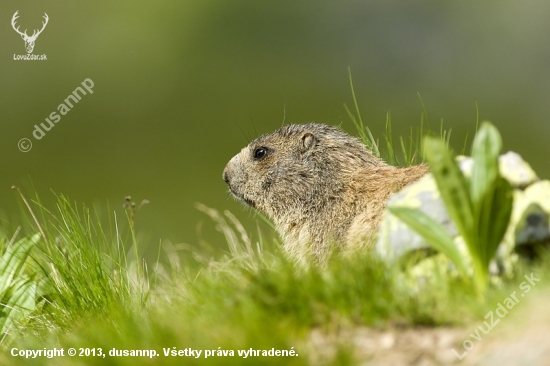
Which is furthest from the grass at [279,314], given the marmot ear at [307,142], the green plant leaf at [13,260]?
the marmot ear at [307,142]

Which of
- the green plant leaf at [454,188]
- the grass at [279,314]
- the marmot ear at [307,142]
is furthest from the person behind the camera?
the marmot ear at [307,142]

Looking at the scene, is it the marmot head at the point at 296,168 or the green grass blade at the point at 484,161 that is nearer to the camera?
the green grass blade at the point at 484,161

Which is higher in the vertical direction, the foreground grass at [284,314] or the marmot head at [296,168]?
the marmot head at [296,168]

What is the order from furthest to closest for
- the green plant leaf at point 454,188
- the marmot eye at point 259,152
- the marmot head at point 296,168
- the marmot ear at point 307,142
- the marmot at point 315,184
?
the marmot eye at point 259,152, the marmot ear at point 307,142, the marmot head at point 296,168, the marmot at point 315,184, the green plant leaf at point 454,188

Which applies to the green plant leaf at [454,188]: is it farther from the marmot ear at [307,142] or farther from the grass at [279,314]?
the marmot ear at [307,142]

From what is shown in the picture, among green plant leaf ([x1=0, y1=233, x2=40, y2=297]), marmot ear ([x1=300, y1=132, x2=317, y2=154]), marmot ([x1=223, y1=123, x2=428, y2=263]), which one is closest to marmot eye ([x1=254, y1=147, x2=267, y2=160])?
marmot ([x1=223, y1=123, x2=428, y2=263])

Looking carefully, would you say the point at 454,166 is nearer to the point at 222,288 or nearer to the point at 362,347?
the point at 362,347

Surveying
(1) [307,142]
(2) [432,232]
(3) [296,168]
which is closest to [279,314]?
(2) [432,232]

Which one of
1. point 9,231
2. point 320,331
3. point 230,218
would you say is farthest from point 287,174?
point 320,331
